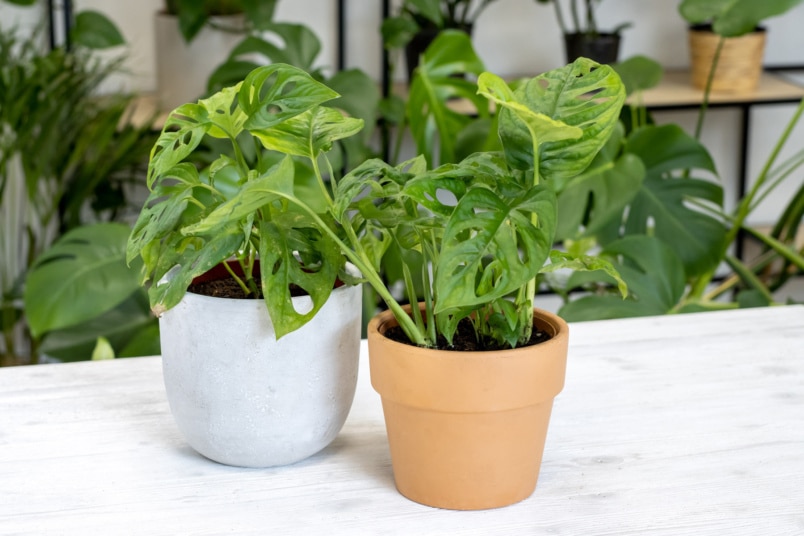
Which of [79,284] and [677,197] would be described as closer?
[79,284]

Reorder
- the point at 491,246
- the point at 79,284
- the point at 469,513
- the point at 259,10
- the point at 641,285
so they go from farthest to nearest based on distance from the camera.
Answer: the point at 259,10 < the point at 79,284 < the point at 641,285 < the point at 469,513 < the point at 491,246

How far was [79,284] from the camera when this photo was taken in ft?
5.44

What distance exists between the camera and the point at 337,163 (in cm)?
189

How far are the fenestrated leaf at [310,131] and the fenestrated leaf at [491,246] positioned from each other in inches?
4.9

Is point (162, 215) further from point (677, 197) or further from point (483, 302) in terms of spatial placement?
point (677, 197)

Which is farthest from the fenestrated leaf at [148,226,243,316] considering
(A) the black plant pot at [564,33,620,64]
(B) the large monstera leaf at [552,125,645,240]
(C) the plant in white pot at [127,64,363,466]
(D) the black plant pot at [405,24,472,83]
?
(A) the black plant pot at [564,33,620,64]

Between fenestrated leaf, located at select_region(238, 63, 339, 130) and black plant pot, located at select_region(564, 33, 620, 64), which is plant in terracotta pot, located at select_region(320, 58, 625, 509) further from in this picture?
black plant pot, located at select_region(564, 33, 620, 64)

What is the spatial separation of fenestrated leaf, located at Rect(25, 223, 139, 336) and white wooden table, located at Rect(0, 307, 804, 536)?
0.57 meters

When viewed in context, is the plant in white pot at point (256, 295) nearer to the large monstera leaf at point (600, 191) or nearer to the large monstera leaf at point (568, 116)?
the large monstera leaf at point (568, 116)

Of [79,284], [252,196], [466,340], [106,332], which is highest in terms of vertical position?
[252,196]

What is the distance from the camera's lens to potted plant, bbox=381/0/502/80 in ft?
7.81

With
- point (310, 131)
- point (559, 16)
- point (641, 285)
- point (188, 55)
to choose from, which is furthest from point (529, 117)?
point (559, 16)

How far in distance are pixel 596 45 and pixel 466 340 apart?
6.27ft

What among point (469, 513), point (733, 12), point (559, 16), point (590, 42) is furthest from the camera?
point (559, 16)
